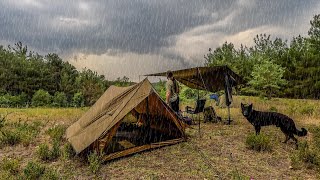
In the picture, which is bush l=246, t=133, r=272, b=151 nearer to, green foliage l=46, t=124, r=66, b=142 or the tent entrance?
the tent entrance

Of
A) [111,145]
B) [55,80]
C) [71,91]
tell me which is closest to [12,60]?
[55,80]

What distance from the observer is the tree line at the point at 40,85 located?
115ft

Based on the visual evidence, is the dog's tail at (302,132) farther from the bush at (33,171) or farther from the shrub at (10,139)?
the shrub at (10,139)

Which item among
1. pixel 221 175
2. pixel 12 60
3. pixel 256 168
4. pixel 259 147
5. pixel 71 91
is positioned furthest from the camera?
pixel 71 91

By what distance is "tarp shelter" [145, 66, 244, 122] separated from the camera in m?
9.52

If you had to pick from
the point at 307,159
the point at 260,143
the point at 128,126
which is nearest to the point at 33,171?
the point at 128,126

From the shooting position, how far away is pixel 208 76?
10523 millimetres

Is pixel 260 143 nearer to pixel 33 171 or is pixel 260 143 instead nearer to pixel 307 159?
pixel 307 159

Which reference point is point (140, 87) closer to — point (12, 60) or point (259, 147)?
point (259, 147)

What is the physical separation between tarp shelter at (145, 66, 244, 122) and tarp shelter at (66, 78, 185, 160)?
229cm

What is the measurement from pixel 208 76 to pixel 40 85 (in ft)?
116

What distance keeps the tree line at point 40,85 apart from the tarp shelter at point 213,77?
24412mm

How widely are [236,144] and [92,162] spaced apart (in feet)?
13.2

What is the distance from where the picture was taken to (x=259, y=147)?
669 cm
